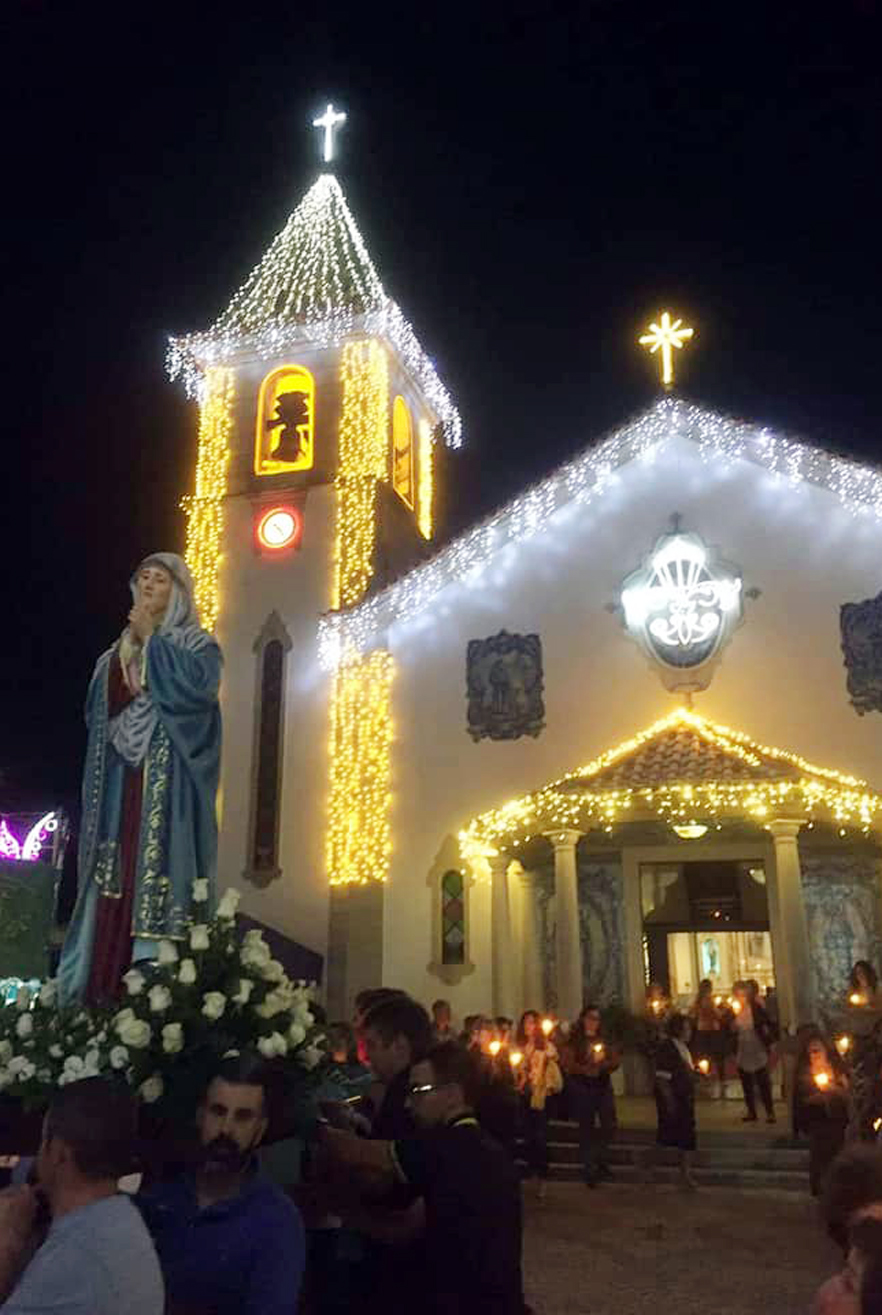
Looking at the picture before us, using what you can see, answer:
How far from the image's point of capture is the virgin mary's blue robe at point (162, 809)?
19.5ft

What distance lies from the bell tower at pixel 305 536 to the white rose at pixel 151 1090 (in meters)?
14.4

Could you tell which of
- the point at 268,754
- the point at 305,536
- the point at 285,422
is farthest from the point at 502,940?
the point at 285,422

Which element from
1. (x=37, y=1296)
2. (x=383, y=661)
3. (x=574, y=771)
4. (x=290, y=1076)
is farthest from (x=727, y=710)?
(x=37, y=1296)

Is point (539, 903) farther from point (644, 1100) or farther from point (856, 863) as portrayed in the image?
point (856, 863)

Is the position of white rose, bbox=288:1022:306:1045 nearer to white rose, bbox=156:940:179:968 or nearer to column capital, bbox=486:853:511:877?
white rose, bbox=156:940:179:968

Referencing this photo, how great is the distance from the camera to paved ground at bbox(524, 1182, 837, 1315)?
7820 mm

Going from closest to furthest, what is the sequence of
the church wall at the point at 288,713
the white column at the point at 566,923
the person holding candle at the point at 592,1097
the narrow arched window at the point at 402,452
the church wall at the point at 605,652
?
the person holding candle at the point at 592,1097 < the white column at the point at 566,923 < the church wall at the point at 605,652 < the church wall at the point at 288,713 < the narrow arched window at the point at 402,452

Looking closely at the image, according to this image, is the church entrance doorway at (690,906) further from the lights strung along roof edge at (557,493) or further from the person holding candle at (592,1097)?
the lights strung along roof edge at (557,493)

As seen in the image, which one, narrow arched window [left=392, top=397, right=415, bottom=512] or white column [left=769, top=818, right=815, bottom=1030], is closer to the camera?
white column [left=769, top=818, right=815, bottom=1030]

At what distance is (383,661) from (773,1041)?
9.05 m

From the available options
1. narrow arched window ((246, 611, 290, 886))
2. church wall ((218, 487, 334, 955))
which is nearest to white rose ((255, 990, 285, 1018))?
church wall ((218, 487, 334, 955))

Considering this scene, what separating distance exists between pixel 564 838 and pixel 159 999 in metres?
12.3

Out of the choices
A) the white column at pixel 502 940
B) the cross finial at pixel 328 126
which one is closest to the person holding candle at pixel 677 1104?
the white column at pixel 502 940

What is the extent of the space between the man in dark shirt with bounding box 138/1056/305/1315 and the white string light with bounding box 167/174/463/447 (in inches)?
822
